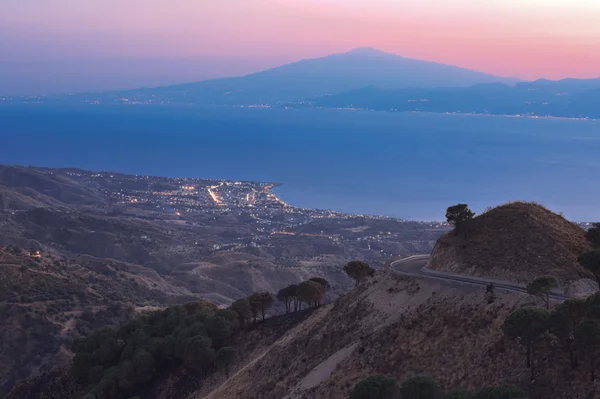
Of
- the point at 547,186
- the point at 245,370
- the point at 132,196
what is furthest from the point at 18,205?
the point at 547,186

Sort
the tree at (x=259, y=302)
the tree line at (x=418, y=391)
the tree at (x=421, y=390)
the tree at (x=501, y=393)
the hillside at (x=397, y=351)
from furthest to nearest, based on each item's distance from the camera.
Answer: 1. the tree at (x=259, y=302)
2. the hillside at (x=397, y=351)
3. the tree at (x=421, y=390)
4. the tree line at (x=418, y=391)
5. the tree at (x=501, y=393)

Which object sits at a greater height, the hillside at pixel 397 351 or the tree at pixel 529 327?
the tree at pixel 529 327

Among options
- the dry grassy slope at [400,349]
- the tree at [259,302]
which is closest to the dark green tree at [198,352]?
the dry grassy slope at [400,349]

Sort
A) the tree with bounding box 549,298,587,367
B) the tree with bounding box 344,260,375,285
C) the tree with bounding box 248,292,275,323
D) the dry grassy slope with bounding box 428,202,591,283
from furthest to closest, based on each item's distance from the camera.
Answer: the tree with bounding box 344,260,375,285 → the tree with bounding box 248,292,275,323 → the dry grassy slope with bounding box 428,202,591,283 → the tree with bounding box 549,298,587,367

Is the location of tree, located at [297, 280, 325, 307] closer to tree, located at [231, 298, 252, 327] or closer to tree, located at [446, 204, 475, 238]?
tree, located at [231, 298, 252, 327]

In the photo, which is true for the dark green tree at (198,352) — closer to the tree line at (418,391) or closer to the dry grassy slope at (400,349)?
the dry grassy slope at (400,349)

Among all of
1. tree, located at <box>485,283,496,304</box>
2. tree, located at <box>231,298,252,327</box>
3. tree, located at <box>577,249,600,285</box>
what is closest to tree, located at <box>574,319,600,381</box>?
tree, located at <box>577,249,600,285</box>

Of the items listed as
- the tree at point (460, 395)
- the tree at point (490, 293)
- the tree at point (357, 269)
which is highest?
the tree at point (490, 293)
